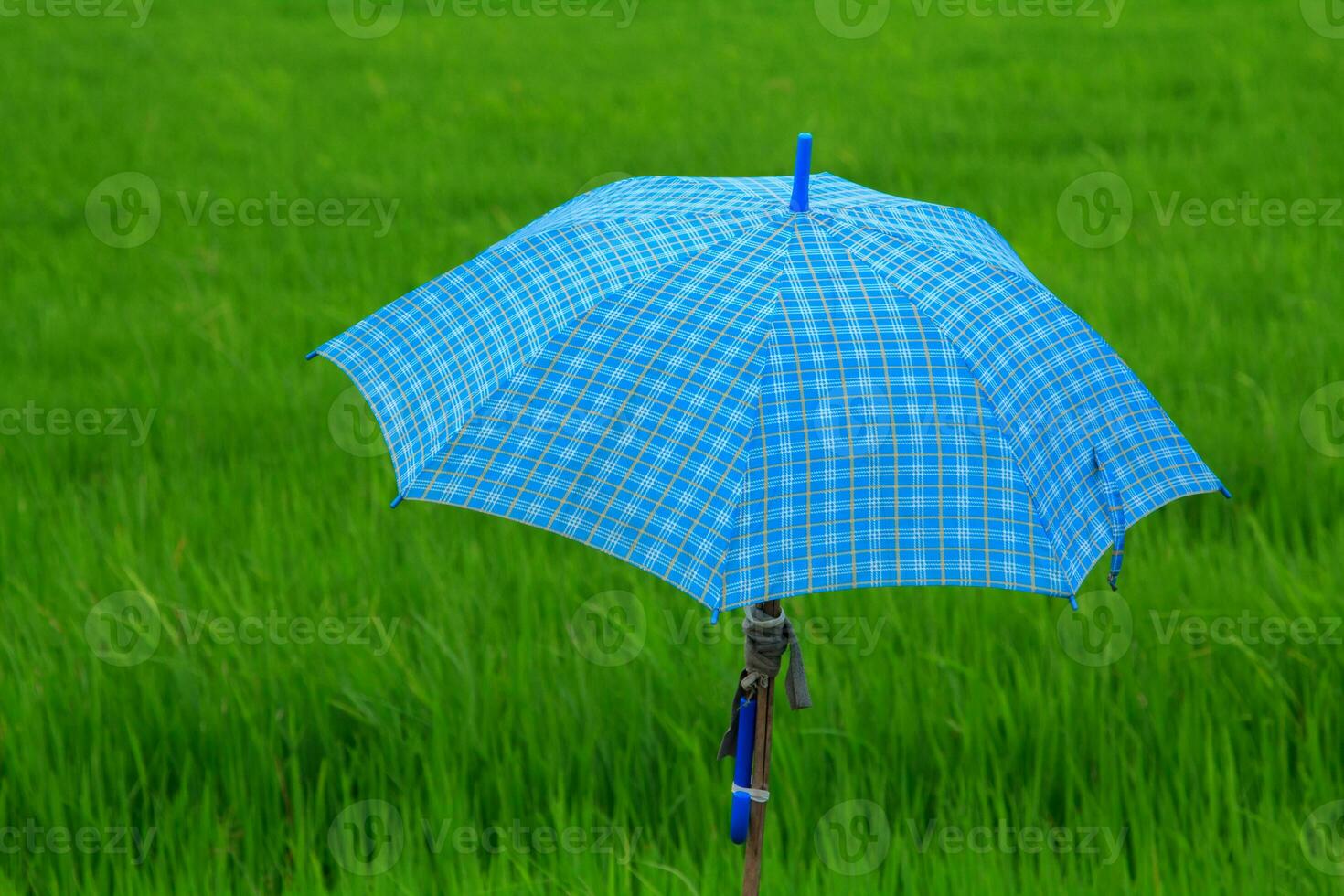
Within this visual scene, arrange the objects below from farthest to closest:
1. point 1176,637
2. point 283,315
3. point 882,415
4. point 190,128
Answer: point 190,128 < point 283,315 < point 1176,637 < point 882,415

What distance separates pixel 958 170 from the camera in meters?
7.29

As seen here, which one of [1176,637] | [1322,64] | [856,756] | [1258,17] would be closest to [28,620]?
[856,756]

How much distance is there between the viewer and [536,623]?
3551mm

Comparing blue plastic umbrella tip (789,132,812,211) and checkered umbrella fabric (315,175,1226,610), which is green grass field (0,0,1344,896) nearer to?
checkered umbrella fabric (315,175,1226,610)

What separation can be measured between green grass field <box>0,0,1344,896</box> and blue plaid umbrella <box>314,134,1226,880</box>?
105 cm

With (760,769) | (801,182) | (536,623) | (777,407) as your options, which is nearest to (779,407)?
(777,407)

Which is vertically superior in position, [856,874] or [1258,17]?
[1258,17]

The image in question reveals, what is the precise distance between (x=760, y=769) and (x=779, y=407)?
2.28 ft

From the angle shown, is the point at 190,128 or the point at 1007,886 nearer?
the point at 1007,886

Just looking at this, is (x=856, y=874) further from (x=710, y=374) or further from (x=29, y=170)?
(x=29, y=170)

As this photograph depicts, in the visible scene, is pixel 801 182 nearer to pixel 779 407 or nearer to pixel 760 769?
pixel 779 407

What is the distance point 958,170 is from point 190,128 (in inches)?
184

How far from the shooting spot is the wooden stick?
2.26m

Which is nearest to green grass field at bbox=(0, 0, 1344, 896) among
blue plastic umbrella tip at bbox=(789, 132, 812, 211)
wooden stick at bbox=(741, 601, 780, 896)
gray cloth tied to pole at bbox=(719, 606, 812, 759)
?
wooden stick at bbox=(741, 601, 780, 896)
